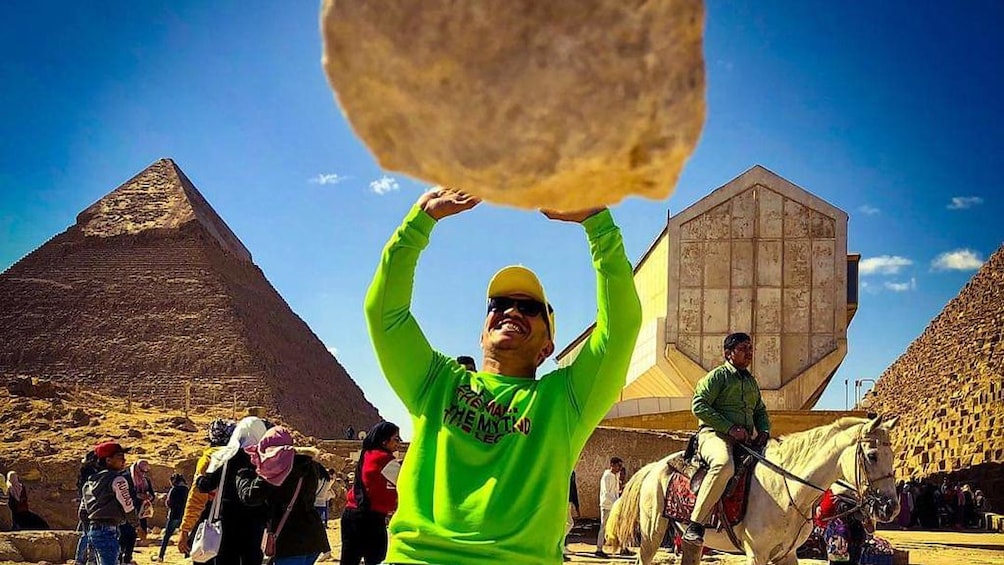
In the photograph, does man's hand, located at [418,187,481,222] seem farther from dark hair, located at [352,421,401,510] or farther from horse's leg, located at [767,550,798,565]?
horse's leg, located at [767,550,798,565]

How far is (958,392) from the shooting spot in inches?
2569

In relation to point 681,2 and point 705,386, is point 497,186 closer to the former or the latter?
point 681,2

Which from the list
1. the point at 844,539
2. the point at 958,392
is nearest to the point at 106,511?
the point at 844,539

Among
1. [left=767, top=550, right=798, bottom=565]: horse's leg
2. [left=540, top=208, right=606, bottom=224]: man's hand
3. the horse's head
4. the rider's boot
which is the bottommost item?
[left=767, top=550, right=798, bottom=565]: horse's leg

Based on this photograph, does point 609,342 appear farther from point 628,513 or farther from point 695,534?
point 628,513

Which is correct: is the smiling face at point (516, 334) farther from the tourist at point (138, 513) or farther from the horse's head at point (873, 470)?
the tourist at point (138, 513)

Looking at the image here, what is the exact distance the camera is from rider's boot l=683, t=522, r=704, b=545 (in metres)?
7.02

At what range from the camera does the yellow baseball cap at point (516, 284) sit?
8.75 ft

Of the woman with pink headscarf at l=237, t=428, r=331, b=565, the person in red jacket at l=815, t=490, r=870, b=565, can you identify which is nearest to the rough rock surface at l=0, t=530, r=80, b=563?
the woman with pink headscarf at l=237, t=428, r=331, b=565

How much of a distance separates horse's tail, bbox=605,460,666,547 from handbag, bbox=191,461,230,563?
12.5 feet

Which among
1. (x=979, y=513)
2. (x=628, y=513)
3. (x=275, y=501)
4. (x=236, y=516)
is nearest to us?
(x=275, y=501)

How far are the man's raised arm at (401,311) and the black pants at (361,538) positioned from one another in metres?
3.87

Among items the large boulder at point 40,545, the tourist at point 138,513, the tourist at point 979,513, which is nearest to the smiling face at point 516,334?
the tourist at point 138,513

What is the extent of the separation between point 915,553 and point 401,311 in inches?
556
